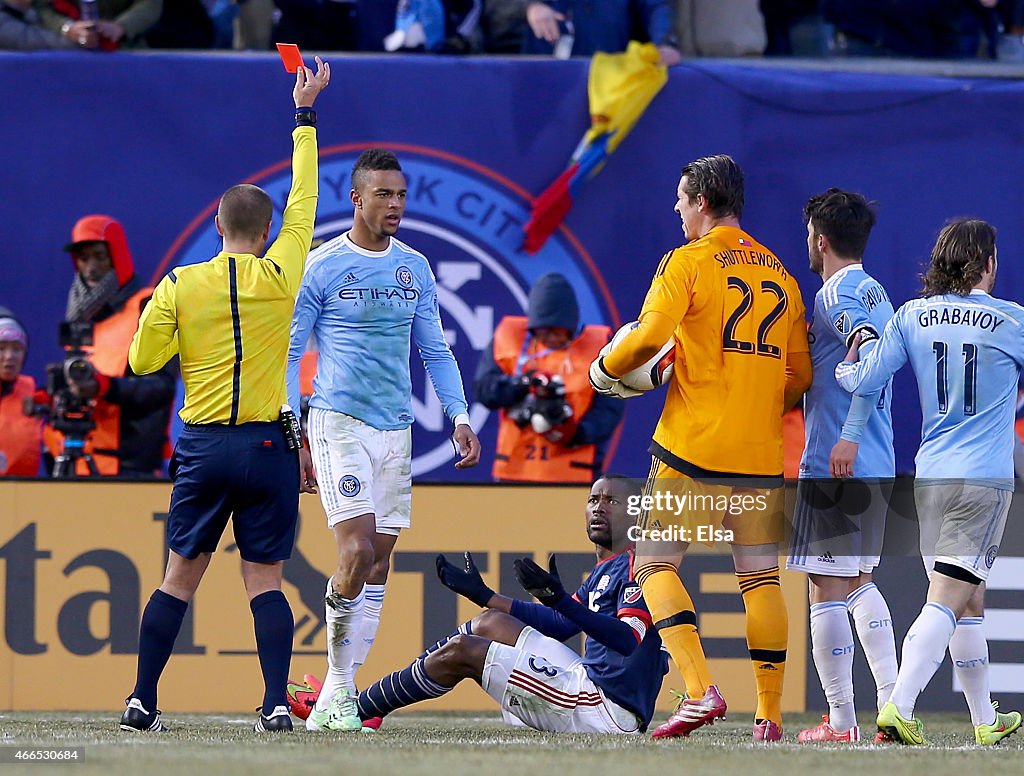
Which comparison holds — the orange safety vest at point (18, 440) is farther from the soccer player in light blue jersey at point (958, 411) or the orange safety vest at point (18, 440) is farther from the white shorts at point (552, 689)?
the soccer player in light blue jersey at point (958, 411)

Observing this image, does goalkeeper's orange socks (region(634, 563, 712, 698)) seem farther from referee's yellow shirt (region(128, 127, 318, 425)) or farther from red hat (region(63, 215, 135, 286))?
red hat (region(63, 215, 135, 286))

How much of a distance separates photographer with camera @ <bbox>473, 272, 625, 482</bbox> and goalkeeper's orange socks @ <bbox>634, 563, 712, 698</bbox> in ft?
8.91

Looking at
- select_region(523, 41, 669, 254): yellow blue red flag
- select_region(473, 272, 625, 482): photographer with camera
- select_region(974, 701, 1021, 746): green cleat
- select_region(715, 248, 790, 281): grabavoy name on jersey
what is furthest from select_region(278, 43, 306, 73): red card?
select_region(523, 41, 669, 254): yellow blue red flag

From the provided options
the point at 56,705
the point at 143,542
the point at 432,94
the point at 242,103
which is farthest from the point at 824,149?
the point at 56,705

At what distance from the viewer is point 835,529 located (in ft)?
21.2

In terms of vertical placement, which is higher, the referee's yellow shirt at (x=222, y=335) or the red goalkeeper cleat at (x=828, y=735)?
the referee's yellow shirt at (x=222, y=335)

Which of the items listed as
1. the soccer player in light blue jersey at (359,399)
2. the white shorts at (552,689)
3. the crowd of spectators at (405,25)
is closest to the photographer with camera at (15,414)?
the crowd of spectators at (405,25)

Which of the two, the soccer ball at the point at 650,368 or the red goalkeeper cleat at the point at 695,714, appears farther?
the soccer ball at the point at 650,368

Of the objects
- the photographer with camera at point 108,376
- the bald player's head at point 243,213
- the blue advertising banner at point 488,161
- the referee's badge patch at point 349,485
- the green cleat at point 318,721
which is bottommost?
the green cleat at point 318,721

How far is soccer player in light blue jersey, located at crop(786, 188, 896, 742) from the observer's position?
6.42 m

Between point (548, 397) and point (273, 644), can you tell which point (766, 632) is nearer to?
point (273, 644)

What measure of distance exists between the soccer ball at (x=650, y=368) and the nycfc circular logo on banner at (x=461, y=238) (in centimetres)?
444

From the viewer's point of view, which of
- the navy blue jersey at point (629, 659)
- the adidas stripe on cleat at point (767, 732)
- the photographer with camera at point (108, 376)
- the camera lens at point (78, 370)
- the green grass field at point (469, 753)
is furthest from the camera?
the photographer with camera at point (108, 376)

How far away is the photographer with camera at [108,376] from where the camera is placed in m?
8.74
